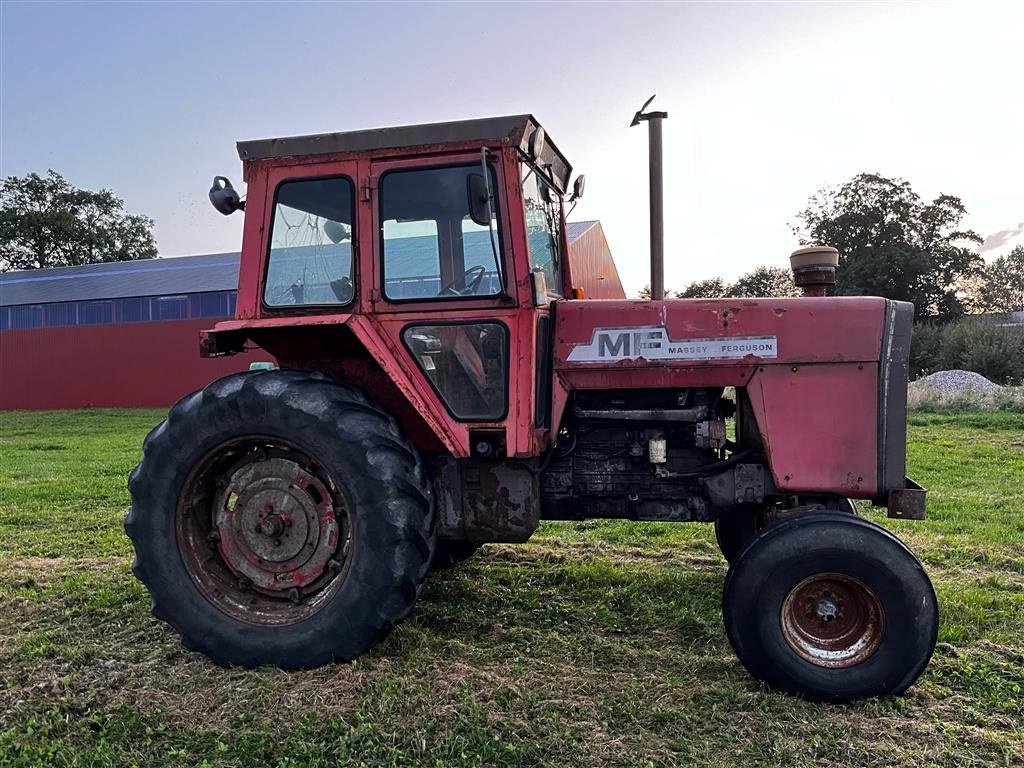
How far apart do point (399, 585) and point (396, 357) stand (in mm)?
1075

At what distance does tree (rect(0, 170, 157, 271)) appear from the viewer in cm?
4406

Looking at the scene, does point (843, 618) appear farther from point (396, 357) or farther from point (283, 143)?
point (283, 143)

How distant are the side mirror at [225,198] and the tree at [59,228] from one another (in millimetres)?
47836

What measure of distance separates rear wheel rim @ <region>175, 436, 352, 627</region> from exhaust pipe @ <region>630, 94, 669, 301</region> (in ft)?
6.85

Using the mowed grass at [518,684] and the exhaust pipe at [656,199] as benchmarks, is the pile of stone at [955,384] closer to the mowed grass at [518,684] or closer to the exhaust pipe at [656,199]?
the mowed grass at [518,684]

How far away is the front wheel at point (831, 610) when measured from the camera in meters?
3.24

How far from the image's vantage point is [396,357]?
3.79 metres

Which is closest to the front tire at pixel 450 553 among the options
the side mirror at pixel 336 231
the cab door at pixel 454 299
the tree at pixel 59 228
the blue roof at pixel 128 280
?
the cab door at pixel 454 299

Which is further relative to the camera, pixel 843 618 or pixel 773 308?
pixel 773 308

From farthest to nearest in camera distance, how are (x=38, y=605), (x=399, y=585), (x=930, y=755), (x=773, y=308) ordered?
(x=38, y=605) < (x=773, y=308) < (x=399, y=585) < (x=930, y=755)

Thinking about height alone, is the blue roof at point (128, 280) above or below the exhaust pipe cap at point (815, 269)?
above

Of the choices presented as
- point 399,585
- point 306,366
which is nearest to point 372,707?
point 399,585

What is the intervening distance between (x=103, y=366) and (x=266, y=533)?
26580mm

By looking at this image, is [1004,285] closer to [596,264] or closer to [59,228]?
[596,264]
